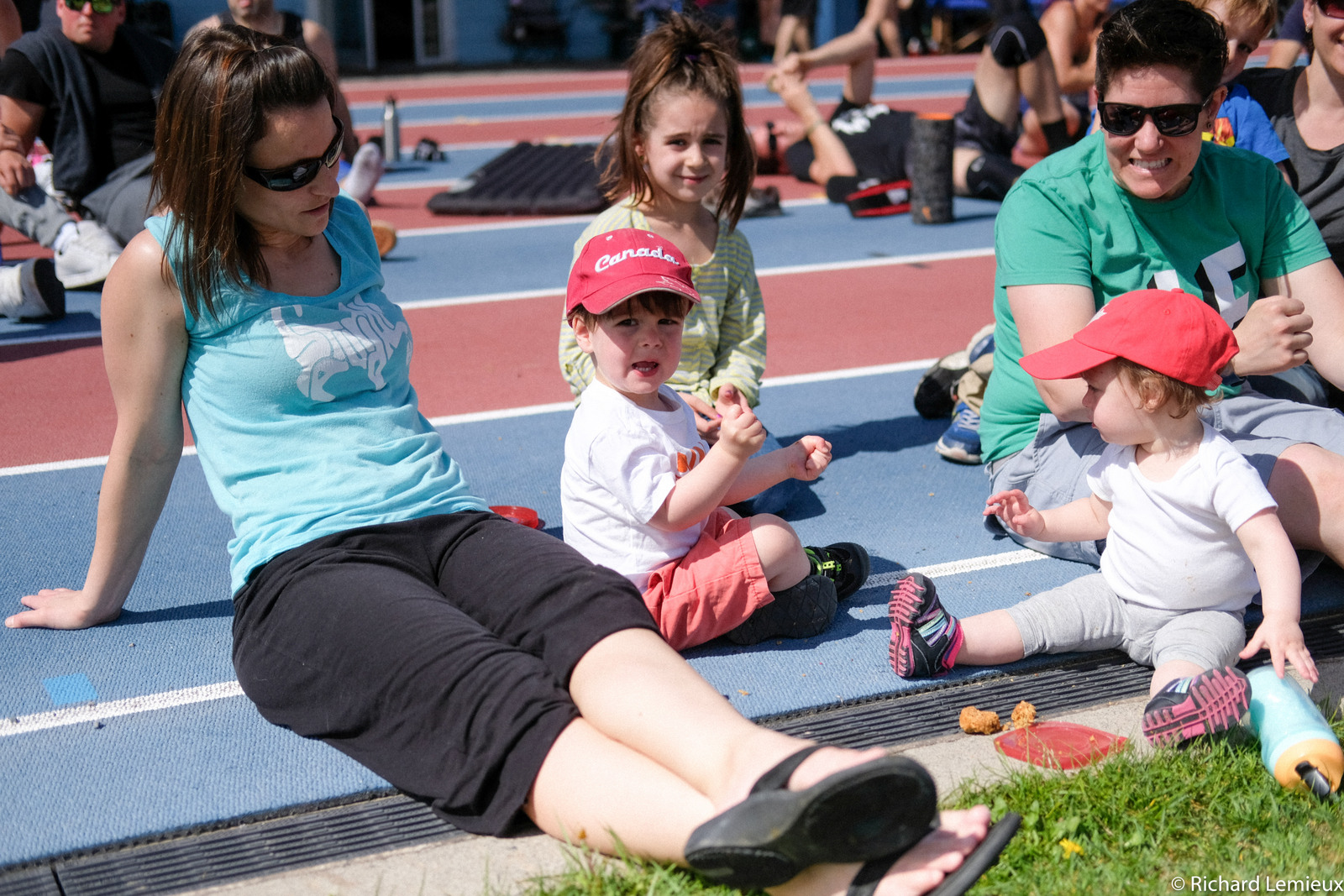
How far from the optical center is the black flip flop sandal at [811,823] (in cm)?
204

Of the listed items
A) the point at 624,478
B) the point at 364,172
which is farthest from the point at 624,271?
the point at 364,172

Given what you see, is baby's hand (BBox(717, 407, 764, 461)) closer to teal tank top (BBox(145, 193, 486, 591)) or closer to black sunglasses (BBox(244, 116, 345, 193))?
teal tank top (BBox(145, 193, 486, 591))

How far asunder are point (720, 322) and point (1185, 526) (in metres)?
1.81

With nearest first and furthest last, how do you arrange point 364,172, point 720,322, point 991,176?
point 720,322 → point 364,172 → point 991,176

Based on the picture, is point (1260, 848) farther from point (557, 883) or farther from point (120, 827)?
point (120, 827)

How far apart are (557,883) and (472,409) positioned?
11.5 feet

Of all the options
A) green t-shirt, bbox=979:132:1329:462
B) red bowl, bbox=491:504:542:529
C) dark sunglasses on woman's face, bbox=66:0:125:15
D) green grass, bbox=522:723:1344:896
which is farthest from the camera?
dark sunglasses on woman's face, bbox=66:0:125:15

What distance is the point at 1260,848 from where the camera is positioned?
8.26 feet

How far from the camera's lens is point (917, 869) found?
217cm

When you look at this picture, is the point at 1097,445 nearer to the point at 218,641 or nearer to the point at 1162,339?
the point at 1162,339

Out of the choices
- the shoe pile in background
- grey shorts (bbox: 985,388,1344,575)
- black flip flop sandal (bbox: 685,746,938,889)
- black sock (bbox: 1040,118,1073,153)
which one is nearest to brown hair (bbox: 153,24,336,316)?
black flip flop sandal (bbox: 685,746,938,889)

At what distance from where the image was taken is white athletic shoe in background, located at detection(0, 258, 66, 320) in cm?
679

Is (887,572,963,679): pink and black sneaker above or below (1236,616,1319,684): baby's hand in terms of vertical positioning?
below

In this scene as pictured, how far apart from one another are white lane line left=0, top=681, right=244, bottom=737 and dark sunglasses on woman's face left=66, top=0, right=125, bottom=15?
533 centimetres
